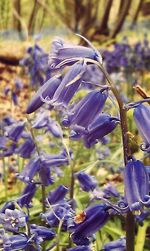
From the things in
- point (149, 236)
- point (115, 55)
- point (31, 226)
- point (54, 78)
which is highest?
point (115, 55)

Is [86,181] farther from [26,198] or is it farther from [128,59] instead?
[128,59]

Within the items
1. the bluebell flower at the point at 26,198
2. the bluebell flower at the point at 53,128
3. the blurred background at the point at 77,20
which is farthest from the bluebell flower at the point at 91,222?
the blurred background at the point at 77,20

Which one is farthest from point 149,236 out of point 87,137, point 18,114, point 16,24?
point 16,24

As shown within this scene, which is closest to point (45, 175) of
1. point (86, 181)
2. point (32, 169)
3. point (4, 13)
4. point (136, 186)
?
point (32, 169)

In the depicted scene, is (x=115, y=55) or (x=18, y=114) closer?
(x=115, y=55)

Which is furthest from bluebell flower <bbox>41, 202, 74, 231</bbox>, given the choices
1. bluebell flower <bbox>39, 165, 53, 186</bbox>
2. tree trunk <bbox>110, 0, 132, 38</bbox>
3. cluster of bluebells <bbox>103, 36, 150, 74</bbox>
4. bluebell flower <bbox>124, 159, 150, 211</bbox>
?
tree trunk <bbox>110, 0, 132, 38</bbox>

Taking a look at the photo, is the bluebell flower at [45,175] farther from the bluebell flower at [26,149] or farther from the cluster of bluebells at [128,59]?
the cluster of bluebells at [128,59]

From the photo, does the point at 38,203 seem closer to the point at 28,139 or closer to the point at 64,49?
the point at 28,139
